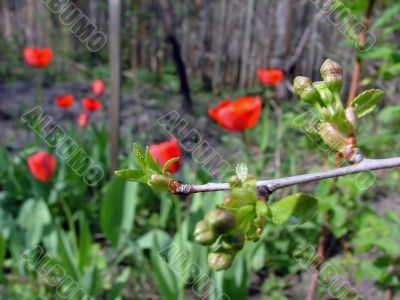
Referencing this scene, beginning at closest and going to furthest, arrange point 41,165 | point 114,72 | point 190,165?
point 41,165 < point 114,72 < point 190,165

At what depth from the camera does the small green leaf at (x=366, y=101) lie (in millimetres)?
373

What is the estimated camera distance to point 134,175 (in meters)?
0.33

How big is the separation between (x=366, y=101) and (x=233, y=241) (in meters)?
0.16

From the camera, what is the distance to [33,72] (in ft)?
15.6

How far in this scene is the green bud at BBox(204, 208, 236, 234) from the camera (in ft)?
0.92

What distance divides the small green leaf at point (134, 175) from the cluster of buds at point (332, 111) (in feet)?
0.41

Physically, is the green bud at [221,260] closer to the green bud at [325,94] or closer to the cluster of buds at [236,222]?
the cluster of buds at [236,222]

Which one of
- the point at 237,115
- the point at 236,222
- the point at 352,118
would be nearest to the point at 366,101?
the point at 352,118

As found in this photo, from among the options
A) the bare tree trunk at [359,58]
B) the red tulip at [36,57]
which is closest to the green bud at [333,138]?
the bare tree trunk at [359,58]

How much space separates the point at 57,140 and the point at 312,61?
2633 mm

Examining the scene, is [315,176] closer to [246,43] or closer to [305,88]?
[305,88]

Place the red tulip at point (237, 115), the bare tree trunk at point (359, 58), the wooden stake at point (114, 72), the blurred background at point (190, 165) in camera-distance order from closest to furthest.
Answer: the bare tree trunk at point (359, 58) → the blurred background at point (190, 165) → the red tulip at point (237, 115) → the wooden stake at point (114, 72)

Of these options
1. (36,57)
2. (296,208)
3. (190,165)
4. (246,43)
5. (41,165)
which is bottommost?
(190,165)

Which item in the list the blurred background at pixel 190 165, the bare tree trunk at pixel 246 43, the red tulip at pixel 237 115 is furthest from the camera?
the bare tree trunk at pixel 246 43
